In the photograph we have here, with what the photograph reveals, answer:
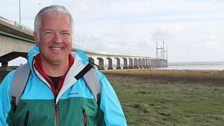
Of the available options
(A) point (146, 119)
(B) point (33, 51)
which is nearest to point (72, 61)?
(B) point (33, 51)

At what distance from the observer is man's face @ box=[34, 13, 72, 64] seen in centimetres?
247

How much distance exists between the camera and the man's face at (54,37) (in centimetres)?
247

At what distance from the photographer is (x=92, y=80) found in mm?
2504

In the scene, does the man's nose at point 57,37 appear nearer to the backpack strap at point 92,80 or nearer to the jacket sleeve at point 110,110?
the backpack strap at point 92,80

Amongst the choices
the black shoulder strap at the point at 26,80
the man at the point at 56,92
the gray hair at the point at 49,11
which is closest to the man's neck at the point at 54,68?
the man at the point at 56,92

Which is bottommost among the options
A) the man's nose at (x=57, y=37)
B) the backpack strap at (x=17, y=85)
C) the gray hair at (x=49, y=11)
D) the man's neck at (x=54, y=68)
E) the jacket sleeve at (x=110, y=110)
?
the jacket sleeve at (x=110, y=110)

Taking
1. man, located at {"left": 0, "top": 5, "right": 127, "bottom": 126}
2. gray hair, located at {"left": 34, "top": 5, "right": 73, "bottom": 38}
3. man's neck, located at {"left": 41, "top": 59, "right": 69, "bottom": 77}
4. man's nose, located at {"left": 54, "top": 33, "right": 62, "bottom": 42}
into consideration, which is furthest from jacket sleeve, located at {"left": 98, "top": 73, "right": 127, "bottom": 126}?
gray hair, located at {"left": 34, "top": 5, "right": 73, "bottom": 38}

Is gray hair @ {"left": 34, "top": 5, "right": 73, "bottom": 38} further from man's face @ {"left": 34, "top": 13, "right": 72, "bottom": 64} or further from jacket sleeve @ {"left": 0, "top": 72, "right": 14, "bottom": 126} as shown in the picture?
jacket sleeve @ {"left": 0, "top": 72, "right": 14, "bottom": 126}

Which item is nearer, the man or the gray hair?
the man

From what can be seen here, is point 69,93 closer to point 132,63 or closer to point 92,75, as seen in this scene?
point 92,75

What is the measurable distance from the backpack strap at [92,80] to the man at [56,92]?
0.03m

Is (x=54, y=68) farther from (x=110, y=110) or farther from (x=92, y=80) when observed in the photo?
(x=110, y=110)

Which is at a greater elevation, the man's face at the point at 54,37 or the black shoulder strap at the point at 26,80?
the man's face at the point at 54,37

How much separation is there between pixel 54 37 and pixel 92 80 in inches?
14.5
